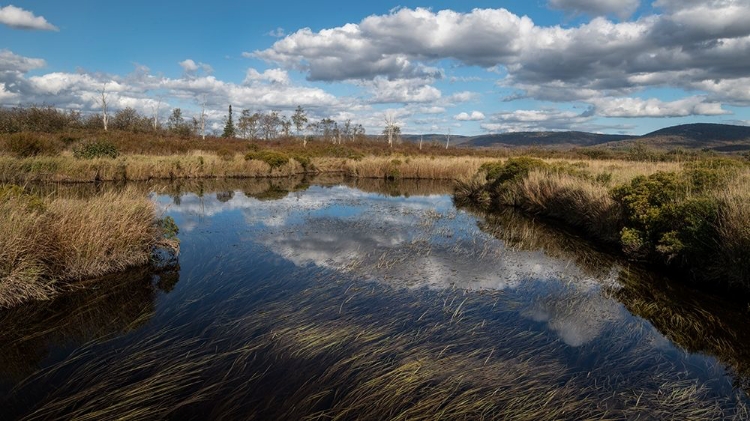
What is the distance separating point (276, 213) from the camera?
1441 cm

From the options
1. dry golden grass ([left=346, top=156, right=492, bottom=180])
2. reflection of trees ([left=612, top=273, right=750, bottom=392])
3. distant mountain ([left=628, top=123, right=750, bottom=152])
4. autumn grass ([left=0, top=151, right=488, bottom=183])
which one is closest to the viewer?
reflection of trees ([left=612, top=273, right=750, bottom=392])

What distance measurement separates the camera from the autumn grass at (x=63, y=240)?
5910 millimetres

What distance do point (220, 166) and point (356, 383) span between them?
2472 centimetres

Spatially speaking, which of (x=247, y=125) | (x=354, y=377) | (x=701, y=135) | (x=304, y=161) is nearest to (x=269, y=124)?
(x=247, y=125)

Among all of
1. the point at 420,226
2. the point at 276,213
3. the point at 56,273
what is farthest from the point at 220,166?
Answer: the point at 56,273

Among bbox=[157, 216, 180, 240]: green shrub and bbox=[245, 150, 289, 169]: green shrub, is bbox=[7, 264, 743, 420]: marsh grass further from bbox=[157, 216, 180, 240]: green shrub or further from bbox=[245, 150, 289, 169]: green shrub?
bbox=[245, 150, 289, 169]: green shrub

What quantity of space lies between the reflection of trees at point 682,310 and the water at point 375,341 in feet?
0.11

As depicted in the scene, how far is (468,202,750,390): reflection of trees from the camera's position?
549 cm

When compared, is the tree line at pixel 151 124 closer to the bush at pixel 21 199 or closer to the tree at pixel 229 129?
the tree at pixel 229 129

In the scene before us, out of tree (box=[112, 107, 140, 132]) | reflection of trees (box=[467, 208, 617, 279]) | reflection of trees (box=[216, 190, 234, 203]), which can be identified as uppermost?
tree (box=[112, 107, 140, 132])

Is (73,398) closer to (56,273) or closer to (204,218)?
(56,273)

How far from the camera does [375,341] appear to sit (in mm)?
5242

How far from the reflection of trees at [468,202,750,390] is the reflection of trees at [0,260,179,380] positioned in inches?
291

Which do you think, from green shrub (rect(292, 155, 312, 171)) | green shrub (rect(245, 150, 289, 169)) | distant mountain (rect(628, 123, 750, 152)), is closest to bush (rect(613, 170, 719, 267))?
green shrub (rect(245, 150, 289, 169))
